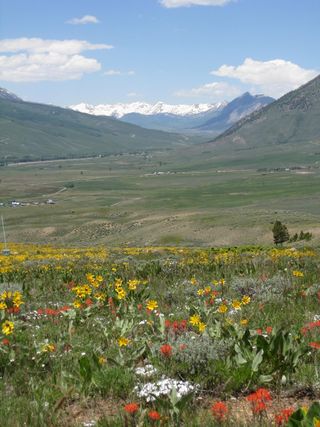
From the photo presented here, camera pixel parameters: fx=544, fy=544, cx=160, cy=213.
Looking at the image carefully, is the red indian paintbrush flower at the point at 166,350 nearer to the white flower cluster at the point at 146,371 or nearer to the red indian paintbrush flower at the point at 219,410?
the white flower cluster at the point at 146,371

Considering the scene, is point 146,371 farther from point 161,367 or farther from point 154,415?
point 154,415

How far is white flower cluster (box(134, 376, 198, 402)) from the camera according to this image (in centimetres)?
489

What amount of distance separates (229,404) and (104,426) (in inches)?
46.0

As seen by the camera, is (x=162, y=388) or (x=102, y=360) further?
(x=102, y=360)

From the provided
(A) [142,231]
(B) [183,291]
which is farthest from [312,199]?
(B) [183,291]

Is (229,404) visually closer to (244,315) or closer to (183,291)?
(244,315)

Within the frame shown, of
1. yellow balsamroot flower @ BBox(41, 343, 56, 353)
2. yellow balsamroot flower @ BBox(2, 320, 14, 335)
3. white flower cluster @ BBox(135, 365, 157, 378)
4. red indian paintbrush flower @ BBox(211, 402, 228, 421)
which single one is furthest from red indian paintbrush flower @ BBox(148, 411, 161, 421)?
yellow balsamroot flower @ BBox(2, 320, 14, 335)

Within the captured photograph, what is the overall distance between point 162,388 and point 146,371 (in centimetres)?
73

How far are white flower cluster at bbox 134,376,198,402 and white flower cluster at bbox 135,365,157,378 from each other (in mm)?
220

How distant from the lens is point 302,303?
9055 millimetres

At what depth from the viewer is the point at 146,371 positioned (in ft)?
18.7

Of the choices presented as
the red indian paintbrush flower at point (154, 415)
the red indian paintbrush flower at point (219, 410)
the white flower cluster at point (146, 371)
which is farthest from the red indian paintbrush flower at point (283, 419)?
the white flower cluster at point (146, 371)

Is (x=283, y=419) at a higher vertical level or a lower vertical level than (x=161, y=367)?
higher

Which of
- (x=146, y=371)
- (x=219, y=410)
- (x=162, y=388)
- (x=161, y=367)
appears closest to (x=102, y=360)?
(x=146, y=371)
